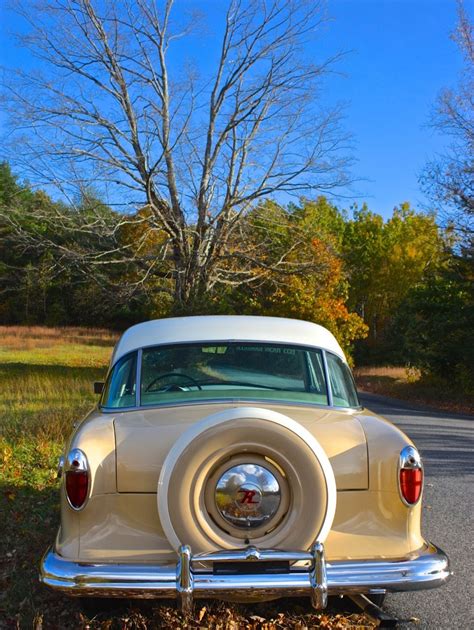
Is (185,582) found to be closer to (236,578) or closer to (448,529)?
(236,578)

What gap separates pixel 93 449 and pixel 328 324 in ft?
81.5

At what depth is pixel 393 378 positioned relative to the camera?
34250mm

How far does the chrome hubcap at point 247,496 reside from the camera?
319 cm

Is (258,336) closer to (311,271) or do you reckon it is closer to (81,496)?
(81,496)

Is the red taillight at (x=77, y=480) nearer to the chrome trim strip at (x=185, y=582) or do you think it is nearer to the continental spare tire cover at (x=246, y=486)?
the continental spare tire cover at (x=246, y=486)

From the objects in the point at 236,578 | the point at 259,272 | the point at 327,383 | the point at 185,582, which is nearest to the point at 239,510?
the point at 236,578

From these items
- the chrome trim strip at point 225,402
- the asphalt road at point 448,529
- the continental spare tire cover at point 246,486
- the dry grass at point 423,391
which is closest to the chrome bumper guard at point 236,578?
the continental spare tire cover at point 246,486

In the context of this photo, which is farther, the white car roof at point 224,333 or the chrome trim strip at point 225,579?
the white car roof at point 224,333

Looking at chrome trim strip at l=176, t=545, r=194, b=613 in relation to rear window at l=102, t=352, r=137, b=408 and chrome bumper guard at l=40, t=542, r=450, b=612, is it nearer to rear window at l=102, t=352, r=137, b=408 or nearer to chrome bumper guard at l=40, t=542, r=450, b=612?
chrome bumper guard at l=40, t=542, r=450, b=612

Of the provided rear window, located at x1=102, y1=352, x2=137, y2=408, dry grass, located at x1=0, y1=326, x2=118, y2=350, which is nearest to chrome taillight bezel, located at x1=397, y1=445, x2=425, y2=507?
rear window, located at x1=102, y1=352, x2=137, y2=408

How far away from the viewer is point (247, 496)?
3180mm

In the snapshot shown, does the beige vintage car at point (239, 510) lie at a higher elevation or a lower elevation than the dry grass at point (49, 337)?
higher

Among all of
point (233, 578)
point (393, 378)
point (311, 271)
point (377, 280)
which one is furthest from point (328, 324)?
point (377, 280)

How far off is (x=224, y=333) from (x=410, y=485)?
1.79 meters
